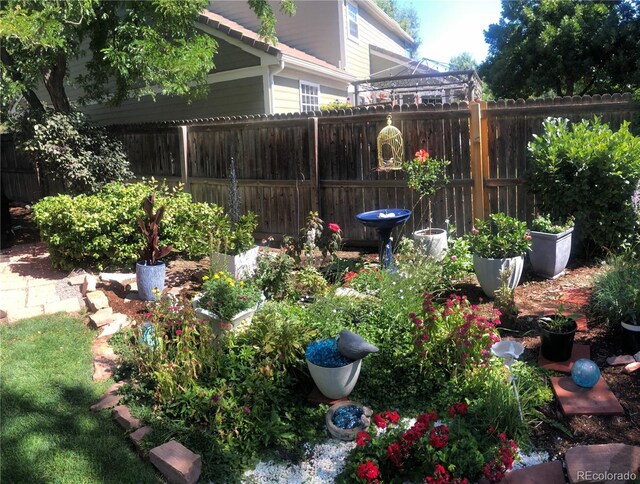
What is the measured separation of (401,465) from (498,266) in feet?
8.82

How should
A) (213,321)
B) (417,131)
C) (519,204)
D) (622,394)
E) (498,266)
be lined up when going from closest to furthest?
(622,394)
(213,321)
(498,266)
(519,204)
(417,131)

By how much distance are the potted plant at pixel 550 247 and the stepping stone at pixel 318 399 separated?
10.1 feet

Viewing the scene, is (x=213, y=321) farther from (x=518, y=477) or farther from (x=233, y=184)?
(x=233, y=184)

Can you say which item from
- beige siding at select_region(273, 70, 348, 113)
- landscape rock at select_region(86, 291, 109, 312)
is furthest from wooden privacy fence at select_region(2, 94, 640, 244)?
landscape rock at select_region(86, 291, 109, 312)

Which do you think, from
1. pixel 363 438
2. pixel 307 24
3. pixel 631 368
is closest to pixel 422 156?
pixel 631 368

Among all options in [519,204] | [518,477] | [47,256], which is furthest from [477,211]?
[47,256]

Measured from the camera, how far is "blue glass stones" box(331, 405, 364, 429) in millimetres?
3000

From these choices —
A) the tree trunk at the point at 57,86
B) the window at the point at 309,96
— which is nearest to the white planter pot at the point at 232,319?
the tree trunk at the point at 57,86

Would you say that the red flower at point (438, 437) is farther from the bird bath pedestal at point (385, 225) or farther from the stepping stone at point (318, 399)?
the bird bath pedestal at point (385, 225)

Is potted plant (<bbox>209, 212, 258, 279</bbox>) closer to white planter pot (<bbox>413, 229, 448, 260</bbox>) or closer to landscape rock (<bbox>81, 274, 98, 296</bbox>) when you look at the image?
landscape rock (<bbox>81, 274, 98, 296</bbox>)

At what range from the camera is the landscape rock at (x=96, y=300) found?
199 inches

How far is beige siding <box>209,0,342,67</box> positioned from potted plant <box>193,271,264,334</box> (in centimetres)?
1066

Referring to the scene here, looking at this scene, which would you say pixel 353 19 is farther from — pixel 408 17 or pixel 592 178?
pixel 408 17

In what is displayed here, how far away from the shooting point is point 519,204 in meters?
6.30
